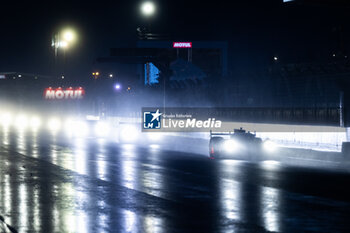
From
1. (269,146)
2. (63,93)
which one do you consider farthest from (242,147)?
(63,93)

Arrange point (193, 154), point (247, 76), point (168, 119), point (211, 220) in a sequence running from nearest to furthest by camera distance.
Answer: point (211, 220) → point (193, 154) → point (247, 76) → point (168, 119)

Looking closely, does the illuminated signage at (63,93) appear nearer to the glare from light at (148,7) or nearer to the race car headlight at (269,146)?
the glare from light at (148,7)

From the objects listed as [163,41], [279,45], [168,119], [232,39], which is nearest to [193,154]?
[168,119]

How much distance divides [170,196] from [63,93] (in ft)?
236

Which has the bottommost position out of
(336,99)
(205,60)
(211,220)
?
(211,220)

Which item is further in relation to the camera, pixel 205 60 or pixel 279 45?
pixel 205 60

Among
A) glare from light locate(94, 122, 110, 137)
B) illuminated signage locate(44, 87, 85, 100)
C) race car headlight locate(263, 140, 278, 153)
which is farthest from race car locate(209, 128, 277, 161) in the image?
illuminated signage locate(44, 87, 85, 100)

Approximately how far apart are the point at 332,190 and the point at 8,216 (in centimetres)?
824

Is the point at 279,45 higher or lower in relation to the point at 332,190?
higher

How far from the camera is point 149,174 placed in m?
19.5

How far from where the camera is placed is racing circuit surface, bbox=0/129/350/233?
35.3 ft

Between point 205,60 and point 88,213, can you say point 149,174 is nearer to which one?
point 88,213

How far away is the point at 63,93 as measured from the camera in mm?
84562

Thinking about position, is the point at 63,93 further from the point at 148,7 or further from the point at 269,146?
the point at 269,146
